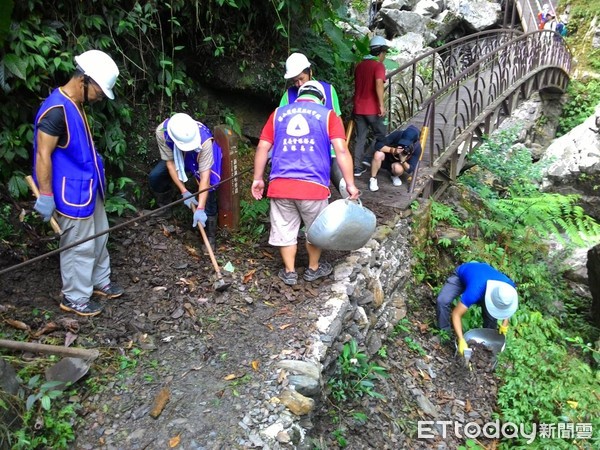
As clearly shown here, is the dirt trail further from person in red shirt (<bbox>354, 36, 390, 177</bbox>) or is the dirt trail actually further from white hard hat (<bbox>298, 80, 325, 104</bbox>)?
person in red shirt (<bbox>354, 36, 390, 177</bbox>)

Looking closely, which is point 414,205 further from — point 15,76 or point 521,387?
point 15,76

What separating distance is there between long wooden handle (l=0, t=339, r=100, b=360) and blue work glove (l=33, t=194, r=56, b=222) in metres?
0.81

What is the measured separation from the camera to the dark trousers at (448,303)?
539cm

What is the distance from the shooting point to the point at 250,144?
5777mm

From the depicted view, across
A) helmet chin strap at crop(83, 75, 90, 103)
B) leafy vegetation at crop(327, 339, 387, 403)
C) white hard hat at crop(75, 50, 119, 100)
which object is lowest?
leafy vegetation at crop(327, 339, 387, 403)

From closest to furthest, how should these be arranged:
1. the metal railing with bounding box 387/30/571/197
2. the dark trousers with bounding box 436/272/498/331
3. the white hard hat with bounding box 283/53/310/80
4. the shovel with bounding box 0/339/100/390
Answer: the shovel with bounding box 0/339/100/390, the white hard hat with bounding box 283/53/310/80, the dark trousers with bounding box 436/272/498/331, the metal railing with bounding box 387/30/571/197

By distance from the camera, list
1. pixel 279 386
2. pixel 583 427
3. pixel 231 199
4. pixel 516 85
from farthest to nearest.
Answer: pixel 516 85, pixel 583 427, pixel 231 199, pixel 279 386

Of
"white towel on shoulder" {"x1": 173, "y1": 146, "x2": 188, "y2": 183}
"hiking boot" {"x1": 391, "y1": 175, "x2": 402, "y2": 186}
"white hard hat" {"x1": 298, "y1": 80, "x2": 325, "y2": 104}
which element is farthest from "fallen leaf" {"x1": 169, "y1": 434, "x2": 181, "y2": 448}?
"hiking boot" {"x1": 391, "y1": 175, "x2": 402, "y2": 186}

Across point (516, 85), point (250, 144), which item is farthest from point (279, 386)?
point (516, 85)

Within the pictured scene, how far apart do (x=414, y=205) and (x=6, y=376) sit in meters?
4.89

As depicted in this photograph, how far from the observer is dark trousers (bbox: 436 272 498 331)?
5.39 meters

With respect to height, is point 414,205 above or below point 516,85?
below

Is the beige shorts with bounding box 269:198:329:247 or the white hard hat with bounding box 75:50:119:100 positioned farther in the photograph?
the beige shorts with bounding box 269:198:329:247

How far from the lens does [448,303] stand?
540cm
